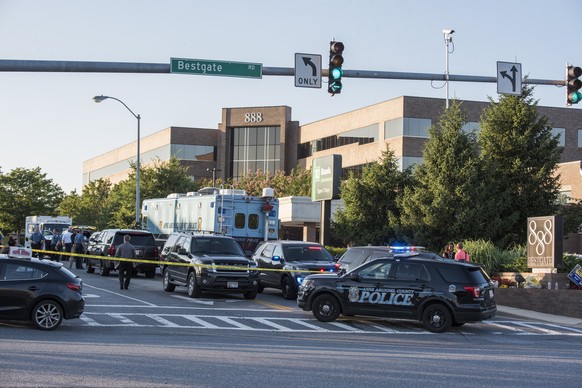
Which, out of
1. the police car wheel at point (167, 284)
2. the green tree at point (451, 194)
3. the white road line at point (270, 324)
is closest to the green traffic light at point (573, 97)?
the white road line at point (270, 324)

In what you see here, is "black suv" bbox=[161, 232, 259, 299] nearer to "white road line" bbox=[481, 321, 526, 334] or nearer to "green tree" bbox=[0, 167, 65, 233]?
"white road line" bbox=[481, 321, 526, 334]

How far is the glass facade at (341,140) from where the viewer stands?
228 feet

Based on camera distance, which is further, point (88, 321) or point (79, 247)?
point (79, 247)

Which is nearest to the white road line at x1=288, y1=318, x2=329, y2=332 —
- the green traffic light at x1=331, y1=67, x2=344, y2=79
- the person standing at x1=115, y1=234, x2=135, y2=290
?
the green traffic light at x1=331, y1=67, x2=344, y2=79

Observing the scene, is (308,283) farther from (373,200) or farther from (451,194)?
(373,200)

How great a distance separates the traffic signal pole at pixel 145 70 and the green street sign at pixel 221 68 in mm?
251

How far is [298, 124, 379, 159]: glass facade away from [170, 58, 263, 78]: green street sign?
49979 millimetres

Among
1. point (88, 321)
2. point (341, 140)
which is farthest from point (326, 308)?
point (341, 140)

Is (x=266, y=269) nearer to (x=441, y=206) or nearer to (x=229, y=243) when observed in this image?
(x=229, y=243)

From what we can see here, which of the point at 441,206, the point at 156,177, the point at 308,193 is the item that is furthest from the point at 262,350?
the point at 308,193

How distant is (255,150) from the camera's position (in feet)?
288

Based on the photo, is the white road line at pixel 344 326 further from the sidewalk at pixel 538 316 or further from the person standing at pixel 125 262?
the person standing at pixel 125 262

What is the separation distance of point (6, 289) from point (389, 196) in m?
24.8

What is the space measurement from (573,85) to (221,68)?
26.3 feet
